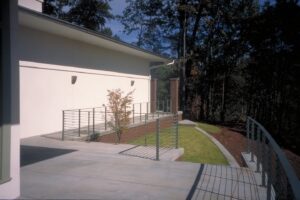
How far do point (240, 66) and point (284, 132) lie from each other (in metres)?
6.82

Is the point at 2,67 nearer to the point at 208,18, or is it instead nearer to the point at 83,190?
the point at 83,190

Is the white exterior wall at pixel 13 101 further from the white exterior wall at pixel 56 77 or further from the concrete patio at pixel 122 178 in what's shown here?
the white exterior wall at pixel 56 77

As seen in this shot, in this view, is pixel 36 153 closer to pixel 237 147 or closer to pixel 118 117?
pixel 118 117

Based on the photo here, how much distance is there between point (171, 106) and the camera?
21.4 meters

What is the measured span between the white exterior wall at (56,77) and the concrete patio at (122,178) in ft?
10.5

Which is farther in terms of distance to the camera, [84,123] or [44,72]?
[84,123]

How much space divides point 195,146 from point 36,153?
6.63 meters

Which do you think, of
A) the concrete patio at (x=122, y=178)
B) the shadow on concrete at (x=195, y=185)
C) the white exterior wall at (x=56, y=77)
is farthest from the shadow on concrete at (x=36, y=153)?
the shadow on concrete at (x=195, y=185)

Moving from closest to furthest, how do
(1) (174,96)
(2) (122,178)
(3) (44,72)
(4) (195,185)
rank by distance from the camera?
(4) (195,185) → (2) (122,178) → (3) (44,72) → (1) (174,96)

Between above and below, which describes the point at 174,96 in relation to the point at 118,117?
above

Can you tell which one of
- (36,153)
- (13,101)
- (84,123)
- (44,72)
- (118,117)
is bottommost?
(36,153)

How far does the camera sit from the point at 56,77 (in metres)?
12.9

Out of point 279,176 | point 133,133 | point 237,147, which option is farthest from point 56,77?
point 279,176

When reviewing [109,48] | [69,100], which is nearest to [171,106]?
[109,48]
